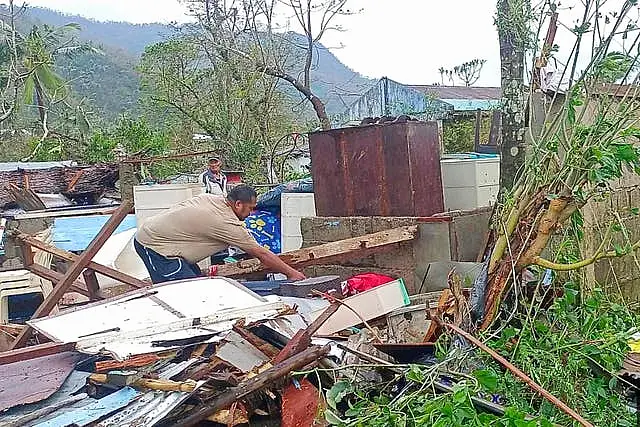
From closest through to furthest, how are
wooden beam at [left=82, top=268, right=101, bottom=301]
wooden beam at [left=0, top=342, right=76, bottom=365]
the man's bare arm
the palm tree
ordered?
wooden beam at [left=0, top=342, right=76, bottom=365]
the man's bare arm
wooden beam at [left=82, top=268, right=101, bottom=301]
the palm tree

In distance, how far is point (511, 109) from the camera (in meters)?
6.22

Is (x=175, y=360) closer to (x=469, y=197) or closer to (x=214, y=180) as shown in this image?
(x=469, y=197)

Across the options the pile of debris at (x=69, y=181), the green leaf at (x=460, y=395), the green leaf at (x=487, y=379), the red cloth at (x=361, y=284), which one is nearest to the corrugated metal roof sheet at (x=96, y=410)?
the green leaf at (x=460, y=395)

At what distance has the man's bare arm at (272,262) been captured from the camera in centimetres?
546

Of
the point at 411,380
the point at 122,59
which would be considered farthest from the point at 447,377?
the point at 122,59

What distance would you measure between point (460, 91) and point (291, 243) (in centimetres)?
2151

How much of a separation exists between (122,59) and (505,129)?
140 feet

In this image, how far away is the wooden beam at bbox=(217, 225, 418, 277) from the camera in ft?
19.6

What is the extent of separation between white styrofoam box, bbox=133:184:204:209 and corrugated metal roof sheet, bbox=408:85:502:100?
676 inches

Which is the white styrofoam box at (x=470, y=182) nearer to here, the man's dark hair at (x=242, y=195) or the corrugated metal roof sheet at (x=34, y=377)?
the man's dark hair at (x=242, y=195)

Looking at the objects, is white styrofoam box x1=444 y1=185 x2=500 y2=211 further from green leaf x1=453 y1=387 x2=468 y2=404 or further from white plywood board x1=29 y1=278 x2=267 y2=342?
green leaf x1=453 y1=387 x2=468 y2=404

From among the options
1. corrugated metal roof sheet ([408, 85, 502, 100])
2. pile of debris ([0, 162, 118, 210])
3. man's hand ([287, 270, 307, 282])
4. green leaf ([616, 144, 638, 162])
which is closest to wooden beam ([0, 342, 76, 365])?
man's hand ([287, 270, 307, 282])

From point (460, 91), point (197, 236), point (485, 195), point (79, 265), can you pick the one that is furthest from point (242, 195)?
point (460, 91)

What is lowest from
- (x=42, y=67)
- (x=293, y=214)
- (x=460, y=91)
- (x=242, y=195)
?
(x=293, y=214)
